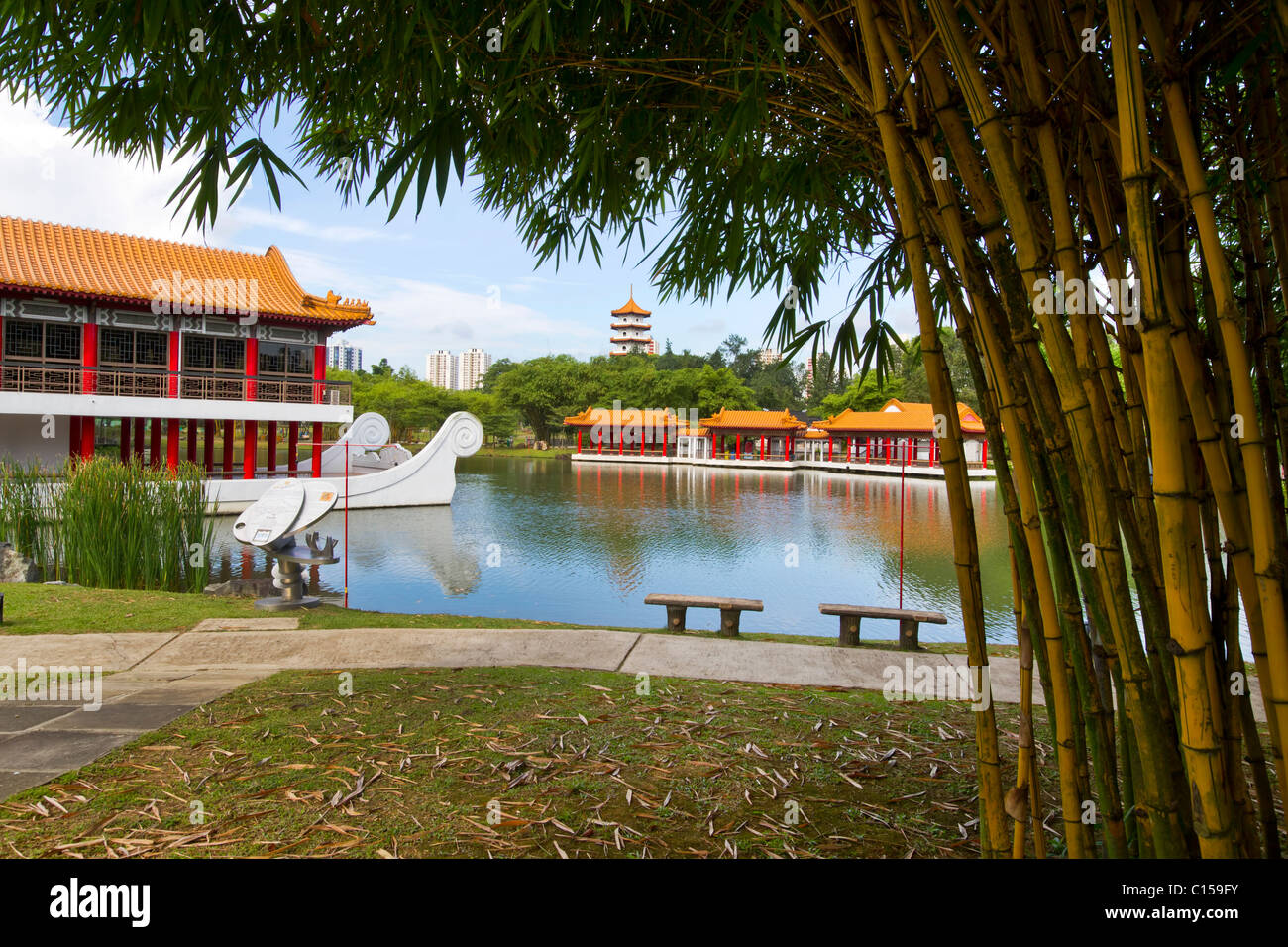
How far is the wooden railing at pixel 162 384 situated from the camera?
11169mm

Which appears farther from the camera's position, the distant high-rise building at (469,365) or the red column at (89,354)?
the distant high-rise building at (469,365)

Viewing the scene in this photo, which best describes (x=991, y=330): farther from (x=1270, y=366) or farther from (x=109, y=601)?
(x=109, y=601)

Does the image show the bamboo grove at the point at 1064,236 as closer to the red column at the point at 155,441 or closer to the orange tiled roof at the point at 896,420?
the red column at the point at 155,441

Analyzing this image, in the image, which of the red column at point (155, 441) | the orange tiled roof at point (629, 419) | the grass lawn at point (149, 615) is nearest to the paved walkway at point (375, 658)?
the grass lawn at point (149, 615)

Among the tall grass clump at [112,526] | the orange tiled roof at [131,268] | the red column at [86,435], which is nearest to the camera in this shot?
the tall grass clump at [112,526]

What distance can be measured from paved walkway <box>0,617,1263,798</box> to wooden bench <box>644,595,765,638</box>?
1.77 feet

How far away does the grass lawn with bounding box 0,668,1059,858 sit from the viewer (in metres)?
1.57

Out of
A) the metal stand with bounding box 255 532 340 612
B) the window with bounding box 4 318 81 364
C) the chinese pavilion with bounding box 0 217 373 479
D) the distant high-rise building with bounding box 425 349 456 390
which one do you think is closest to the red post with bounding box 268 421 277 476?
the chinese pavilion with bounding box 0 217 373 479

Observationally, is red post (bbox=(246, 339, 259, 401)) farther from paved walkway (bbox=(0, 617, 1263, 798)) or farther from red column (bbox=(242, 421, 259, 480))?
paved walkway (bbox=(0, 617, 1263, 798))

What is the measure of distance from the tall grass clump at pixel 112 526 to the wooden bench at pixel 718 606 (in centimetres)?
375

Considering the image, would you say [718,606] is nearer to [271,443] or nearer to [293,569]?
[293,569]

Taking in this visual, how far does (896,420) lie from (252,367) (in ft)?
63.6
